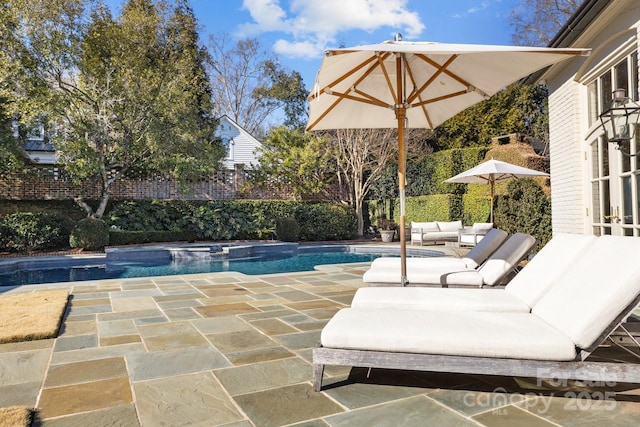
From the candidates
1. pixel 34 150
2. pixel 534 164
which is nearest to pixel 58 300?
pixel 534 164

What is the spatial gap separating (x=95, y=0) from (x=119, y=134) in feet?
12.9

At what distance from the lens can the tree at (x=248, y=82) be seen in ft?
90.8

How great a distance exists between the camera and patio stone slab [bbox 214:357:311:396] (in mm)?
2717

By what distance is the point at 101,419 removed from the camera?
229 centimetres

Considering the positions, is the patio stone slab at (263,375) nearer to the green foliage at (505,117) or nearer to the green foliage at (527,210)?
the green foliage at (527,210)

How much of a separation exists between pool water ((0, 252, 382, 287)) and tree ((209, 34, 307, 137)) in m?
16.6

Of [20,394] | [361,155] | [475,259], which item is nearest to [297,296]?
[475,259]

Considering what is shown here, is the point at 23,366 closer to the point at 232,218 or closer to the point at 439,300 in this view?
the point at 439,300

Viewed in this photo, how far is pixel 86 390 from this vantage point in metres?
2.68

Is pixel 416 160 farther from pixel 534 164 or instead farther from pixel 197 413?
pixel 197 413

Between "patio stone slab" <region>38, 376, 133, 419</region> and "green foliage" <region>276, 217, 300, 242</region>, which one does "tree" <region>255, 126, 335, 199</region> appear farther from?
"patio stone slab" <region>38, 376, 133, 419</region>

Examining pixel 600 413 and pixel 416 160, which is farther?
pixel 416 160

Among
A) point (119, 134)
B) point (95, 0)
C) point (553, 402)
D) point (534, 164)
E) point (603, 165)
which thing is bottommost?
point (553, 402)

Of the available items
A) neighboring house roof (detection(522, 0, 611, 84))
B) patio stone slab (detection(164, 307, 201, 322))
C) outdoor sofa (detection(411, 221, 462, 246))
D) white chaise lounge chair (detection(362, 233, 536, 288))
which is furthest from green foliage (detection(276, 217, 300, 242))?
patio stone slab (detection(164, 307, 201, 322))
